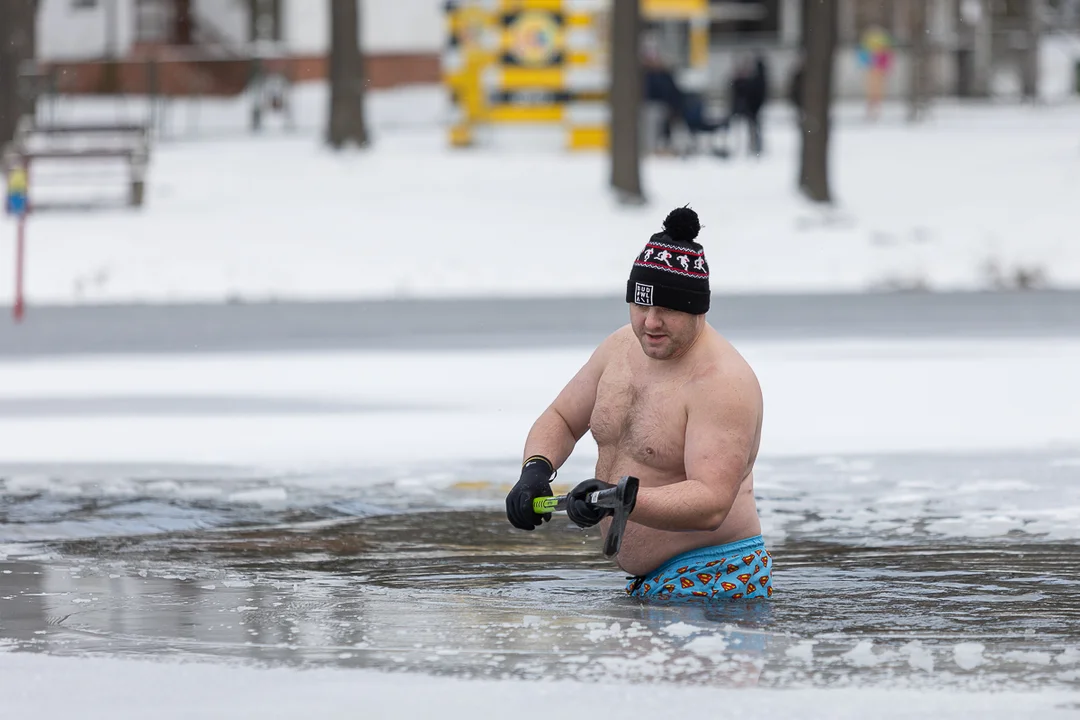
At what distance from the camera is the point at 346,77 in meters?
28.8

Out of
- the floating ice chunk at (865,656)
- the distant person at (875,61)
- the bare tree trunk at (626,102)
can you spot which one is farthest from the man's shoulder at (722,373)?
the distant person at (875,61)

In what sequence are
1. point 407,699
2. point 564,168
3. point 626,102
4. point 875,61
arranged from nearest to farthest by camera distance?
1. point 407,699
2. point 626,102
3. point 564,168
4. point 875,61

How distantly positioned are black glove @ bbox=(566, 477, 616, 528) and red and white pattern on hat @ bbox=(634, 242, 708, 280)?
654mm

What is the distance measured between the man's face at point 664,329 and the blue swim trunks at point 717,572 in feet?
2.07

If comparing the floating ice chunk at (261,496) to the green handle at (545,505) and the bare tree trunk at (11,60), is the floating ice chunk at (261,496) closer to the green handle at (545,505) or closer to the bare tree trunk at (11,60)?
the green handle at (545,505)

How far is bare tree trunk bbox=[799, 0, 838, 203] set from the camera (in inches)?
1033

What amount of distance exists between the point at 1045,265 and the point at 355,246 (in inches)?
298

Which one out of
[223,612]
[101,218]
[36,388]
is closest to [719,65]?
[101,218]

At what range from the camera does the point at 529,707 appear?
16.7ft

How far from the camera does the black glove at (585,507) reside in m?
5.73

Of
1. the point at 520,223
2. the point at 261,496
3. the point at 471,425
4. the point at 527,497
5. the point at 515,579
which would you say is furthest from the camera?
the point at 520,223

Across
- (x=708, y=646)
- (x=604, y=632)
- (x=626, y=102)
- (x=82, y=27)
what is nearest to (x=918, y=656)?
(x=708, y=646)

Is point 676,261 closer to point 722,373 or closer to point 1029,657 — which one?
point 722,373

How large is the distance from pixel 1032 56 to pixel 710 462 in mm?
36155
